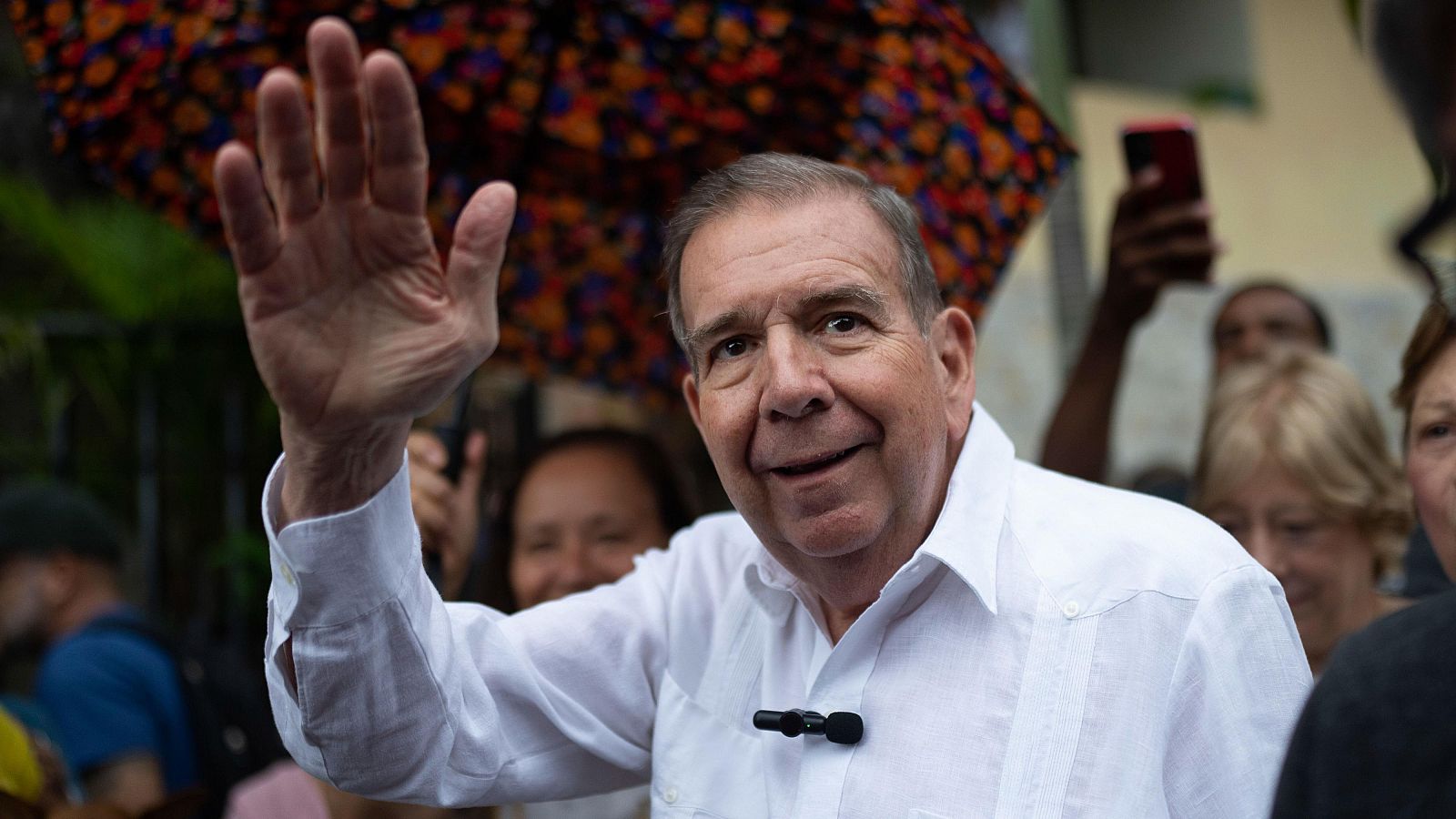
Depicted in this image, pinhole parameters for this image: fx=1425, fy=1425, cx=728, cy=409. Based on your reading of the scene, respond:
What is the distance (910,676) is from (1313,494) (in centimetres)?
151

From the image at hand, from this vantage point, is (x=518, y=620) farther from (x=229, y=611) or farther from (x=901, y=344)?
(x=229, y=611)

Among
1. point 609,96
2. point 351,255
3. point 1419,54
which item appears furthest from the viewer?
point 609,96

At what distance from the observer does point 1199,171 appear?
329 cm

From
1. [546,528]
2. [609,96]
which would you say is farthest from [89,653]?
[609,96]

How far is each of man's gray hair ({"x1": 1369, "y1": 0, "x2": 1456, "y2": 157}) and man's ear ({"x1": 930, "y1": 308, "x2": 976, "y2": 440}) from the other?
51.4 inches

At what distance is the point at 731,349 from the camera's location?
2.20 meters

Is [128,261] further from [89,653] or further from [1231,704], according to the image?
[1231,704]

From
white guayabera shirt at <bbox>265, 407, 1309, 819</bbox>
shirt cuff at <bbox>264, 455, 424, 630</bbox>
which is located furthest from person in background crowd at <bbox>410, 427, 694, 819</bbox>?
shirt cuff at <bbox>264, 455, 424, 630</bbox>

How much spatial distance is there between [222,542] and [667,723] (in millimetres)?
4756

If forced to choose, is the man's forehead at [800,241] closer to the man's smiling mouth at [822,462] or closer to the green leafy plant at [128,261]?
→ the man's smiling mouth at [822,462]

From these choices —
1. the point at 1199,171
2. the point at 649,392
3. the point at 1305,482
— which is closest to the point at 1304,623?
the point at 1305,482

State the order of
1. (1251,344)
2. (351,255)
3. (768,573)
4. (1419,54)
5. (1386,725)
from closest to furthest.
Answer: (1419,54) < (1386,725) < (351,255) < (768,573) < (1251,344)

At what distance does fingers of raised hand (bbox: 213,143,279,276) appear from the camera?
1635mm

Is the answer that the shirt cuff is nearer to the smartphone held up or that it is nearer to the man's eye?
the man's eye
